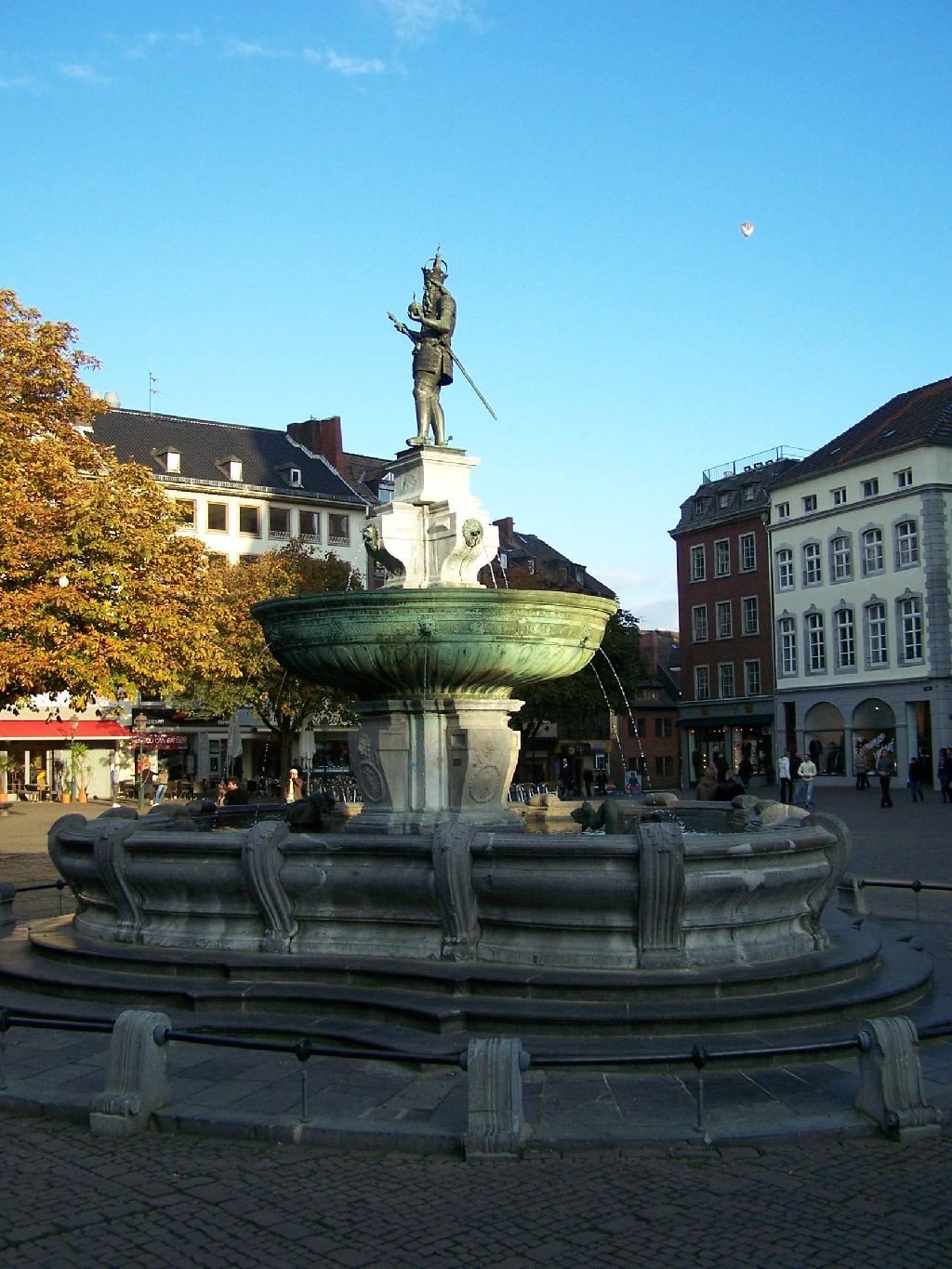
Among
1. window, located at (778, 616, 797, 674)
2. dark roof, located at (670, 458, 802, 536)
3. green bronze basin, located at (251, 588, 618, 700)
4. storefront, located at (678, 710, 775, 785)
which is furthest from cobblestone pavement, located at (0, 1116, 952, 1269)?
dark roof, located at (670, 458, 802, 536)

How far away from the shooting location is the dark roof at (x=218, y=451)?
59.1m

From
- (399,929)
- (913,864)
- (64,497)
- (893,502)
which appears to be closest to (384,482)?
(893,502)

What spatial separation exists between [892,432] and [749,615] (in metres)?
13.4

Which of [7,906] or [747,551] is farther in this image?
[747,551]

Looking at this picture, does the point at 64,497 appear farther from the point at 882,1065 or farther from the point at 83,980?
the point at 882,1065

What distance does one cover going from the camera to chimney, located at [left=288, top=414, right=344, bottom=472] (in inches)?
2628

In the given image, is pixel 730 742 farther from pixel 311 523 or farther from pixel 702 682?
pixel 311 523

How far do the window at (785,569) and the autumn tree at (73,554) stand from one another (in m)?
32.5

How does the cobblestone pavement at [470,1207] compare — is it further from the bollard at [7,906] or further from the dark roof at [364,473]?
the dark roof at [364,473]

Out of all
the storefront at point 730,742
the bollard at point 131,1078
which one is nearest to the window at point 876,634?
the storefront at point 730,742

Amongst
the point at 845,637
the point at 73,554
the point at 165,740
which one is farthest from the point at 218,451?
the point at 73,554

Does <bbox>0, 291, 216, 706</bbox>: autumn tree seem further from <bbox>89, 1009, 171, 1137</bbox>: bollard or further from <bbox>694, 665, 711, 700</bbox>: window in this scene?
<bbox>694, 665, 711, 700</bbox>: window

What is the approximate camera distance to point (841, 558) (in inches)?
2014

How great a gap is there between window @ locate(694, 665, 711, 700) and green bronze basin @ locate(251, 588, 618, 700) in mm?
51586
